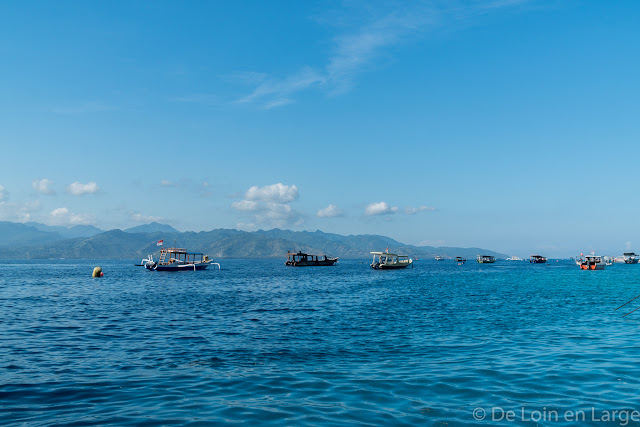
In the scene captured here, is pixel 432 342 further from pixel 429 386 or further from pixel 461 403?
pixel 461 403

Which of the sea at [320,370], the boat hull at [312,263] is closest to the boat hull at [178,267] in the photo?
the boat hull at [312,263]

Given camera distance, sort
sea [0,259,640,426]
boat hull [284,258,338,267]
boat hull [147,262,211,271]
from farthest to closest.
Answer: boat hull [284,258,338,267] → boat hull [147,262,211,271] → sea [0,259,640,426]

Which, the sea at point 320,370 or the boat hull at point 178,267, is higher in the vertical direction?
the sea at point 320,370

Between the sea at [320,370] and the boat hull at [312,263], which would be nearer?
the sea at [320,370]

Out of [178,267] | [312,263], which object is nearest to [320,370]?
[178,267]

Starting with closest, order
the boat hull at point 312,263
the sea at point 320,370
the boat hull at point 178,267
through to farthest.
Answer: the sea at point 320,370 < the boat hull at point 178,267 < the boat hull at point 312,263

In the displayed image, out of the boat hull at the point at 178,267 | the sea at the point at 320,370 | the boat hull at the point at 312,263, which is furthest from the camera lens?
the boat hull at the point at 312,263

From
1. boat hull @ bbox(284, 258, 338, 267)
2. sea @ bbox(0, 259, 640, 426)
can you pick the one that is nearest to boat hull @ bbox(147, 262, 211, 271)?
boat hull @ bbox(284, 258, 338, 267)

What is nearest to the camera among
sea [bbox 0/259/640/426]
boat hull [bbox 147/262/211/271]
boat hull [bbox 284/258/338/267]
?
sea [bbox 0/259/640/426]

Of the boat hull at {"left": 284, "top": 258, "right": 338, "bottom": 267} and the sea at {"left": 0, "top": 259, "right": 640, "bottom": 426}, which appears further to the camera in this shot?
the boat hull at {"left": 284, "top": 258, "right": 338, "bottom": 267}

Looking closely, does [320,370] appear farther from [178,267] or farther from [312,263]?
[312,263]

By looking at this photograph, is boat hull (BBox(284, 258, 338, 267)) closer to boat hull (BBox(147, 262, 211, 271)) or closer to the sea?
boat hull (BBox(147, 262, 211, 271))

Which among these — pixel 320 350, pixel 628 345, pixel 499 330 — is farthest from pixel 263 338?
pixel 628 345

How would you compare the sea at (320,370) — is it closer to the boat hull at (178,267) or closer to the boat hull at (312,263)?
the boat hull at (178,267)
